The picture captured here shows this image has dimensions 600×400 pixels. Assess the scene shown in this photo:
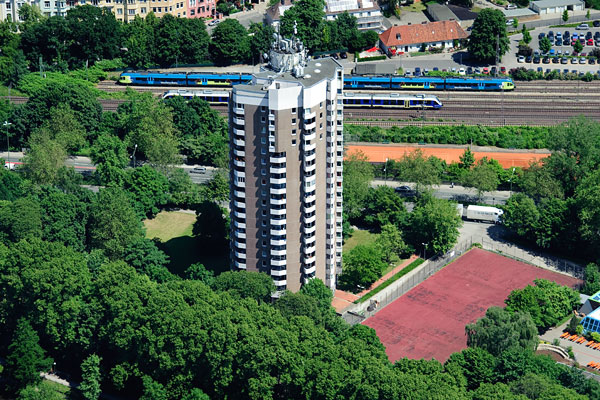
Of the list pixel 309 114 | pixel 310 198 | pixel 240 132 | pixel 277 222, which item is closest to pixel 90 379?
pixel 277 222

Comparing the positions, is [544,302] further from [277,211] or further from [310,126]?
[310,126]

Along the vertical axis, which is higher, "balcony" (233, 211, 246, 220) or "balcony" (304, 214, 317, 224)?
"balcony" (233, 211, 246, 220)

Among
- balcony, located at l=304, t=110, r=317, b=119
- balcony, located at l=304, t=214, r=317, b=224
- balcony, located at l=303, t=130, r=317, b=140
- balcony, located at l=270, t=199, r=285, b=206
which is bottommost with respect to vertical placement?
balcony, located at l=304, t=214, r=317, b=224

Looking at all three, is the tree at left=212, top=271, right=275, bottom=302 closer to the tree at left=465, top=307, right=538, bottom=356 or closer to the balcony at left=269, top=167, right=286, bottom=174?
the balcony at left=269, top=167, right=286, bottom=174

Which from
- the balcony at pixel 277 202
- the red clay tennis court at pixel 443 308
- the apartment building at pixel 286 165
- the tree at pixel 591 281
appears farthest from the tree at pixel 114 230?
the tree at pixel 591 281

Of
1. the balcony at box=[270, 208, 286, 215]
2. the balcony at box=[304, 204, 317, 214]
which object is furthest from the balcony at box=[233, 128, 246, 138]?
the balcony at box=[304, 204, 317, 214]

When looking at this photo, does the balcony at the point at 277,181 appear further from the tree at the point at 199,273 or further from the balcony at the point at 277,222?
the tree at the point at 199,273
